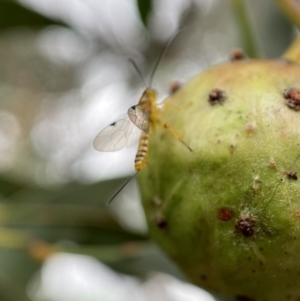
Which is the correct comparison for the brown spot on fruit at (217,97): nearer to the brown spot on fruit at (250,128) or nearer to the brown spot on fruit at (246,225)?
the brown spot on fruit at (250,128)

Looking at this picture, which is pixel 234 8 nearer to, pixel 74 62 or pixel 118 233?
pixel 118 233

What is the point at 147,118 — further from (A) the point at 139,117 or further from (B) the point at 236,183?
(B) the point at 236,183

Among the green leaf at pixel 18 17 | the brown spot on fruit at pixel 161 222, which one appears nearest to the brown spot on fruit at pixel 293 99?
the brown spot on fruit at pixel 161 222

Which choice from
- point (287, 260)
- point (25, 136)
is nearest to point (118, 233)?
point (287, 260)

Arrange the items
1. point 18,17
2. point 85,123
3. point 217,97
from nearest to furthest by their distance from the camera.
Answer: point 217,97 → point 18,17 → point 85,123

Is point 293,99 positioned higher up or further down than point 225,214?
higher up

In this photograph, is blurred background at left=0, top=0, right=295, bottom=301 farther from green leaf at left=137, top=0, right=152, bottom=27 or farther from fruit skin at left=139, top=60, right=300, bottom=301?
fruit skin at left=139, top=60, right=300, bottom=301

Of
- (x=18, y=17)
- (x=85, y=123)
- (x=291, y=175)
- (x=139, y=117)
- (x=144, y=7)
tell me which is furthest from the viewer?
(x=85, y=123)

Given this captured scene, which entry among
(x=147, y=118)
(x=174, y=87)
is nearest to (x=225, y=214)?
(x=147, y=118)
